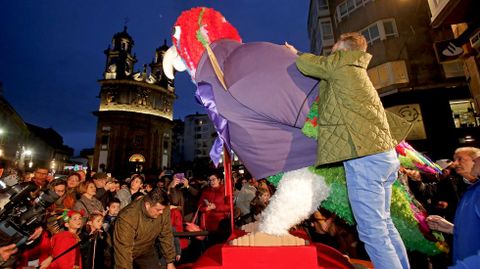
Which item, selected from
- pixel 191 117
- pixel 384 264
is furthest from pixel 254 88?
pixel 191 117

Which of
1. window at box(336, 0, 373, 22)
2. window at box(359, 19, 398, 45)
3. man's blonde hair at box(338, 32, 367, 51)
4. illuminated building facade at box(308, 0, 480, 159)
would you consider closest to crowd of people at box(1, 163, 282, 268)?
man's blonde hair at box(338, 32, 367, 51)

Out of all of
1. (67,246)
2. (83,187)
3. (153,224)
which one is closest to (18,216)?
(67,246)

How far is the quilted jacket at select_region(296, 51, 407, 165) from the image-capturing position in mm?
1794

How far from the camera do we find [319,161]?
1.87m

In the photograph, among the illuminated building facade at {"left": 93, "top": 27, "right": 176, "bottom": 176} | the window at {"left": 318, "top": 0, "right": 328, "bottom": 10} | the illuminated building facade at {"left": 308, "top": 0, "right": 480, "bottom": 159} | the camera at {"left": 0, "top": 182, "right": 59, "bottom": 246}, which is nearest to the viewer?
the camera at {"left": 0, "top": 182, "right": 59, "bottom": 246}

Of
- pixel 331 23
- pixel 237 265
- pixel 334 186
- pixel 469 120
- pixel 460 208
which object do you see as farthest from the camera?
pixel 331 23

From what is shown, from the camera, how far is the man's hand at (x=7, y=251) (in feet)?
6.94

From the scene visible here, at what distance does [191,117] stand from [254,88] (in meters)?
66.5

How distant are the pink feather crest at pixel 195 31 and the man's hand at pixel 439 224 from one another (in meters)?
2.51

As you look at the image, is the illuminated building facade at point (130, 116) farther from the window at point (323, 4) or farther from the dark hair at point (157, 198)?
the dark hair at point (157, 198)

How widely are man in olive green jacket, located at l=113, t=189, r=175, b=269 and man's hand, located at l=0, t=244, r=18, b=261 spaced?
58.2 inches

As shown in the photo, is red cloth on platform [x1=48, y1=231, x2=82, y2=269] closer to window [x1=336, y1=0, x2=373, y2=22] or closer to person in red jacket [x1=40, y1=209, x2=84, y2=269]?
person in red jacket [x1=40, y1=209, x2=84, y2=269]

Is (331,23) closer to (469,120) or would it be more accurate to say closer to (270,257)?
(469,120)

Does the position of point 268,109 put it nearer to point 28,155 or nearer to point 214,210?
point 214,210
